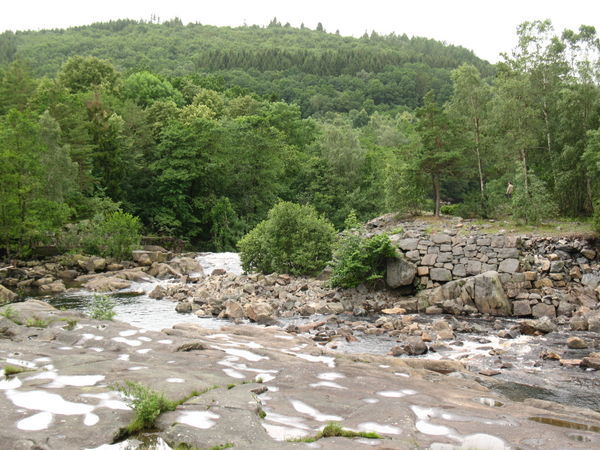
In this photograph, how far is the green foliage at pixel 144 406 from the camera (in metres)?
7.07

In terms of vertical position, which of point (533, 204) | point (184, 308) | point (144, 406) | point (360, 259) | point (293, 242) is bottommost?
point (184, 308)

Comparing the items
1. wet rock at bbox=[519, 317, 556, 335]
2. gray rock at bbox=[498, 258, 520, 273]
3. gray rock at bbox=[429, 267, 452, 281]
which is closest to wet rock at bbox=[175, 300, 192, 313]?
gray rock at bbox=[429, 267, 452, 281]

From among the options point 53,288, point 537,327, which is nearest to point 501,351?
point 537,327

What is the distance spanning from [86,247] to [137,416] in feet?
109

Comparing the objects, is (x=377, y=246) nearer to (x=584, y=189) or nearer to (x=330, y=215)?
(x=584, y=189)

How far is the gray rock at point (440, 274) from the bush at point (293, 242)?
631cm

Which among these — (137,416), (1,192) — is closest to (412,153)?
(1,192)

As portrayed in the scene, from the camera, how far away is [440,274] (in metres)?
24.2

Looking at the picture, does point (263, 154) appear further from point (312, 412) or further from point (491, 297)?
point (312, 412)

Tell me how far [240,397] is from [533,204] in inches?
1003

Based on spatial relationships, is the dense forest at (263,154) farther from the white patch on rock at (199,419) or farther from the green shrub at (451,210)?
the white patch on rock at (199,419)

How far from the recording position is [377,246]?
24.6 metres

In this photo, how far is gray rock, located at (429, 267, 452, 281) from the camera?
24.2 meters

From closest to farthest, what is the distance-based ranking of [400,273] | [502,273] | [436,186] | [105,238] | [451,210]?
[502,273] → [400,273] → [105,238] → [436,186] → [451,210]
